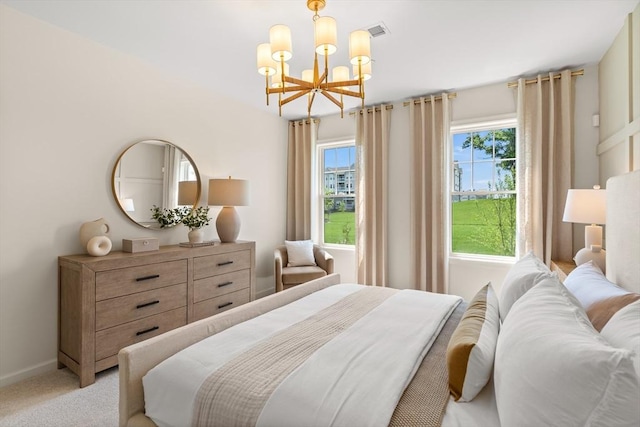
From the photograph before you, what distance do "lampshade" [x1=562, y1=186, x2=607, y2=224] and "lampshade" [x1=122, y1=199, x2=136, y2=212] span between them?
390 centimetres

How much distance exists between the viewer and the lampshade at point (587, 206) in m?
2.43

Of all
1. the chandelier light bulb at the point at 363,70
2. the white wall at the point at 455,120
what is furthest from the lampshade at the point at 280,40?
the white wall at the point at 455,120

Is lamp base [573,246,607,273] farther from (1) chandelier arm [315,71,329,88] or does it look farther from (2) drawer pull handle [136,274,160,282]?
(2) drawer pull handle [136,274,160,282]

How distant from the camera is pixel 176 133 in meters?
3.41

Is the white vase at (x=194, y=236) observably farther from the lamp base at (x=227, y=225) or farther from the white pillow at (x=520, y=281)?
the white pillow at (x=520, y=281)

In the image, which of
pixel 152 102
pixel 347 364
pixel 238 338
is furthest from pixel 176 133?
pixel 347 364

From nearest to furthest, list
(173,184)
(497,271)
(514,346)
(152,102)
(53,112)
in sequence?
(514,346) < (53,112) < (152,102) < (173,184) < (497,271)

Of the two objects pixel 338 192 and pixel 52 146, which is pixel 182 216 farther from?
pixel 338 192

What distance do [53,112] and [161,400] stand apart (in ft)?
8.19

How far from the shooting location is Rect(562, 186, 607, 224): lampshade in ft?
7.96

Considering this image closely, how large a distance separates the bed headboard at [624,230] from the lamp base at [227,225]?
10.6ft

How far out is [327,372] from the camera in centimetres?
119

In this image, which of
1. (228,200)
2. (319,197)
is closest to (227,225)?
(228,200)

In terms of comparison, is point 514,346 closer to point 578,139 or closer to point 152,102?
point 578,139
